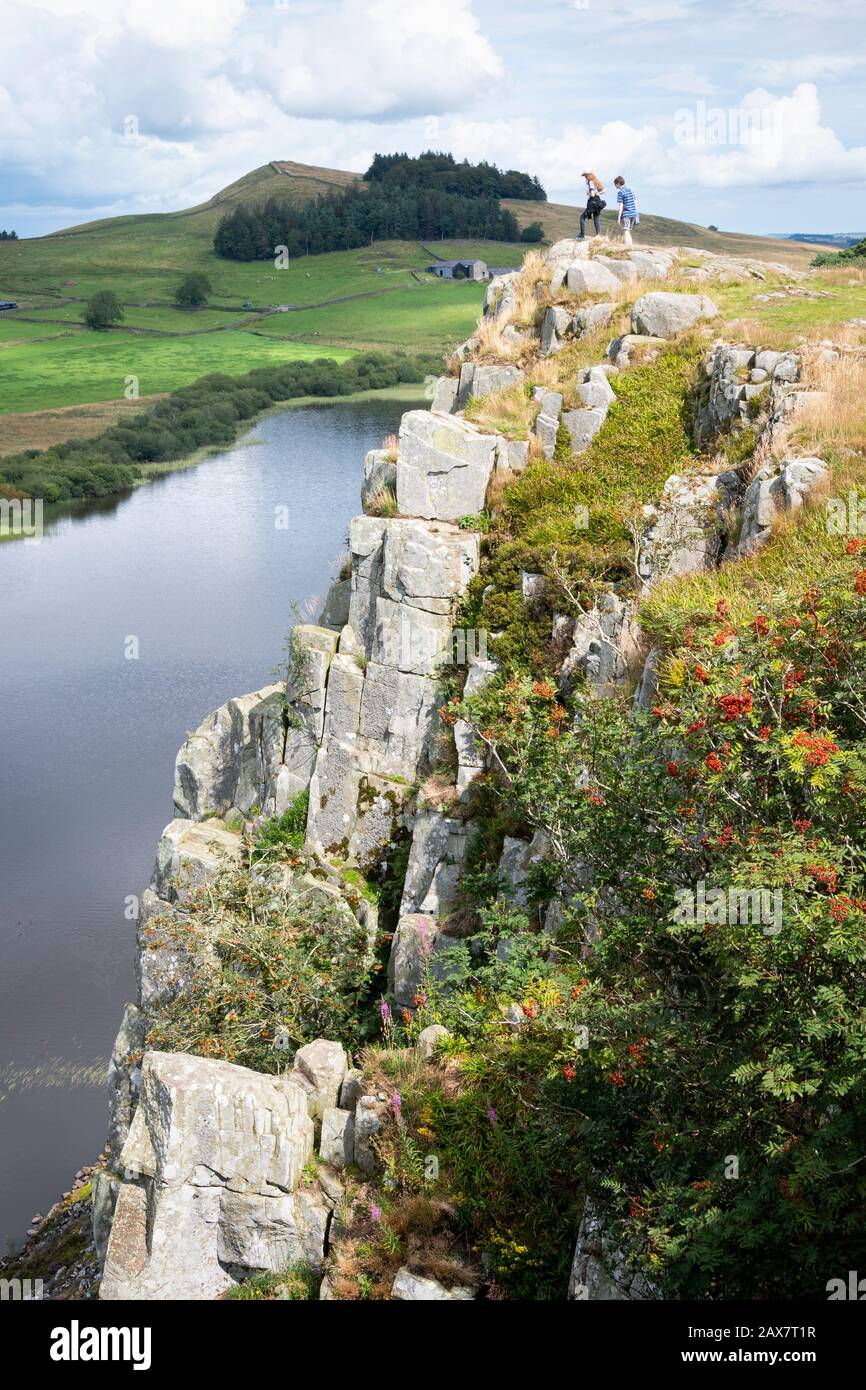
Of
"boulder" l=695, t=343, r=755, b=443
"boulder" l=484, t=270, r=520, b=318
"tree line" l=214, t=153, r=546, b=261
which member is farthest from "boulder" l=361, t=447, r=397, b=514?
"tree line" l=214, t=153, r=546, b=261

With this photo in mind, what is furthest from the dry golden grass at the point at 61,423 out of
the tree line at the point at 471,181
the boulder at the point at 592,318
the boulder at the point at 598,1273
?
the tree line at the point at 471,181

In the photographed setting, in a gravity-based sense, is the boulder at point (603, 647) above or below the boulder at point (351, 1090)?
above

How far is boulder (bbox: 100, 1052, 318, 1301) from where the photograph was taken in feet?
40.4

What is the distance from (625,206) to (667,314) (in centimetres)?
733

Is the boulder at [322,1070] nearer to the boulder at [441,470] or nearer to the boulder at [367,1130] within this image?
the boulder at [367,1130]

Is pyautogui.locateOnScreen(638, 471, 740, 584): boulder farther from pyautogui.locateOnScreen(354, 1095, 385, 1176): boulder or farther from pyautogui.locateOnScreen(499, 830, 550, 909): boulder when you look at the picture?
pyautogui.locateOnScreen(354, 1095, 385, 1176): boulder

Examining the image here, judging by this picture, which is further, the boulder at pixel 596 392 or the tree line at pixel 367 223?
the tree line at pixel 367 223

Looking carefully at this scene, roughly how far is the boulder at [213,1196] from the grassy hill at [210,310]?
89.1 meters

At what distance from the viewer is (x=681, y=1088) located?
303 inches

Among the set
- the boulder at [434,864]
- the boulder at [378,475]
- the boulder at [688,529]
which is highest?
the boulder at [378,475]

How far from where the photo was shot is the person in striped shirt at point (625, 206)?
2906 cm
